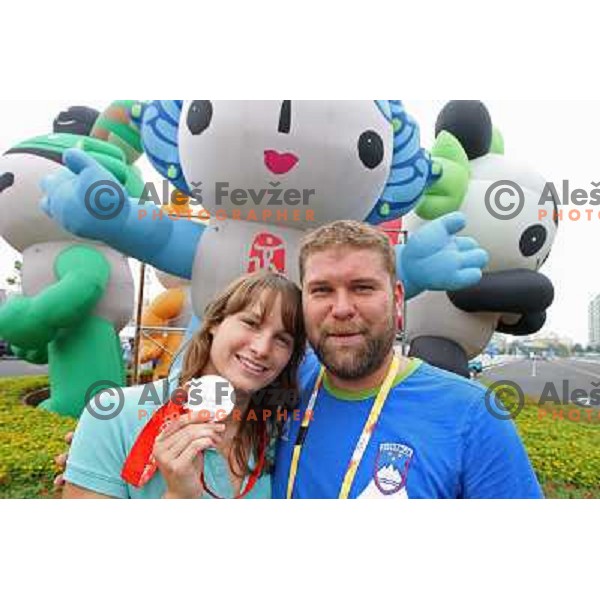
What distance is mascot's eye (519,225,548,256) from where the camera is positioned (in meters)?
4.83

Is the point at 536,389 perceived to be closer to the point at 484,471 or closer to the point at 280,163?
the point at 280,163

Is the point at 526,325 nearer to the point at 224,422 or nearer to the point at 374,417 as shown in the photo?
the point at 374,417

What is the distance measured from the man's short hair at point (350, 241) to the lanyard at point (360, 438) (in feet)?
0.85

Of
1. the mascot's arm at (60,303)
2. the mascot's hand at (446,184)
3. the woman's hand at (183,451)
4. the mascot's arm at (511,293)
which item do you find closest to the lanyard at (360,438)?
the woman's hand at (183,451)

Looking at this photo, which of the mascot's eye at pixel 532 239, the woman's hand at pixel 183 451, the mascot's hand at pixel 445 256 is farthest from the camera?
the mascot's eye at pixel 532 239

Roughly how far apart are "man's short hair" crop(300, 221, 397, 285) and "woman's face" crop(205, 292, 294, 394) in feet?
0.48

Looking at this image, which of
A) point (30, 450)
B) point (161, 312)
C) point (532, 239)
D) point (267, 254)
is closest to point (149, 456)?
point (267, 254)

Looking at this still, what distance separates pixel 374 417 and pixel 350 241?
1.45 ft

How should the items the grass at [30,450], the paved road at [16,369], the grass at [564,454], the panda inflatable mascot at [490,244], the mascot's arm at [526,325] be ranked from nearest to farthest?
the grass at [30,450] → the grass at [564,454] → the panda inflatable mascot at [490,244] → the mascot's arm at [526,325] → the paved road at [16,369]

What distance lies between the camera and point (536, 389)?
31.8 feet

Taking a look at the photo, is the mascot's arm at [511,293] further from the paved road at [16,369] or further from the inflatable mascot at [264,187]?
the paved road at [16,369]

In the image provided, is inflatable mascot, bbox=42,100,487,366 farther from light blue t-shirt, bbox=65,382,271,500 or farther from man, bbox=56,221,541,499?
light blue t-shirt, bbox=65,382,271,500

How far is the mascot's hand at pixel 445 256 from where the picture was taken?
3004 millimetres

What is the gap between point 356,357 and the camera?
1442 millimetres
